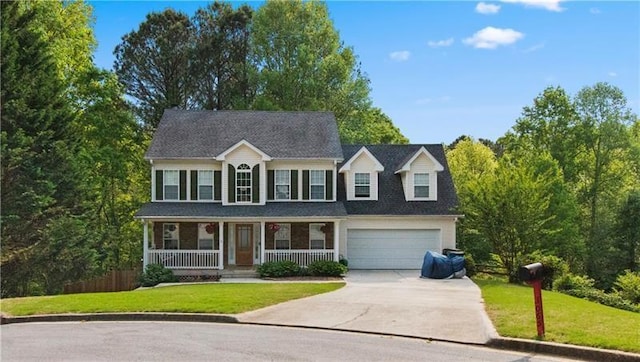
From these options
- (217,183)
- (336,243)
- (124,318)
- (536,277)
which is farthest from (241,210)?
(536,277)

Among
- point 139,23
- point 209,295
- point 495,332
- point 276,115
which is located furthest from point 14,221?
point 139,23

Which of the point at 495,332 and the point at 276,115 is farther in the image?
the point at 276,115

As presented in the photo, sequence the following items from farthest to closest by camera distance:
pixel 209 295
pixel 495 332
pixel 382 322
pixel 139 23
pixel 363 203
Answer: pixel 139 23
pixel 363 203
pixel 209 295
pixel 382 322
pixel 495 332

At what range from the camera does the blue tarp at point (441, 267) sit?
24708 millimetres

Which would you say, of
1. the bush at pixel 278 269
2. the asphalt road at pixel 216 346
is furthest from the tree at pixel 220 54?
the asphalt road at pixel 216 346

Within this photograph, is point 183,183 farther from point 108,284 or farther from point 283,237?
point 108,284

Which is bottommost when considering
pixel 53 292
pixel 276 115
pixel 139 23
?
pixel 53 292

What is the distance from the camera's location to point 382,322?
13.2 meters

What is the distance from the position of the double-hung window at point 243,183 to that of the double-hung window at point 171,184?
9.39 ft

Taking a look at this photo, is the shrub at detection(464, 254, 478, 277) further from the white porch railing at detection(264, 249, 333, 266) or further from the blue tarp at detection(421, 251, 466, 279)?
the white porch railing at detection(264, 249, 333, 266)

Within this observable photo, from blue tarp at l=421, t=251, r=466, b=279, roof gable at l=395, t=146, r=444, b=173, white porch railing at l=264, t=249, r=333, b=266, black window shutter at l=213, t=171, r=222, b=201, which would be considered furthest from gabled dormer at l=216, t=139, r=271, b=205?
blue tarp at l=421, t=251, r=466, b=279

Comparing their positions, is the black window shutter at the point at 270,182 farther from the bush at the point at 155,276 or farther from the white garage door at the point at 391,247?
the bush at the point at 155,276

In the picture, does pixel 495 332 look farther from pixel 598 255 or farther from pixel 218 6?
pixel 218 6

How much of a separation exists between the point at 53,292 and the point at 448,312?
17176 millimetres
